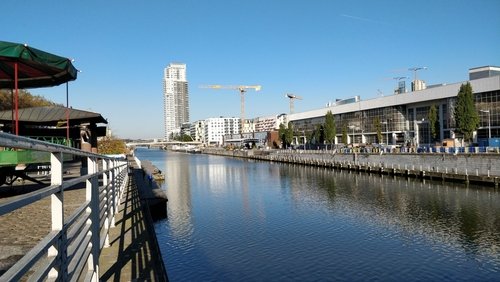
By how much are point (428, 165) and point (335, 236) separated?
37544 mm

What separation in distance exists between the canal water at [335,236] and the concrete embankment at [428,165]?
5.09 metres

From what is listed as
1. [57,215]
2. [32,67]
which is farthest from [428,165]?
[57,215]

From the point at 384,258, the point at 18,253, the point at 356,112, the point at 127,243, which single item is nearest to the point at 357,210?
the point at 384,258

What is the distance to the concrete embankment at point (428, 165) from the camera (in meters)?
45.9

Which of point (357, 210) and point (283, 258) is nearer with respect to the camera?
point (283, 258)

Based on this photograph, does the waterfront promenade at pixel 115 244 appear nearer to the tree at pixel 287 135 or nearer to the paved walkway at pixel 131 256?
the paved walkway at pixel 131 256

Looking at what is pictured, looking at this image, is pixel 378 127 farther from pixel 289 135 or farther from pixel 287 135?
pixel 287 135

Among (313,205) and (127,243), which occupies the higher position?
(127,243)

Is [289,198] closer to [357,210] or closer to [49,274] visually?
[357,210]

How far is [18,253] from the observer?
25.7 feet

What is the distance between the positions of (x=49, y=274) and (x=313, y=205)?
33.3 metres

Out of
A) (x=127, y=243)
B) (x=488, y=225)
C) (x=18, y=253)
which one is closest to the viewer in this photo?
(x=18, y=253)

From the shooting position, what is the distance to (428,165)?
56.2m

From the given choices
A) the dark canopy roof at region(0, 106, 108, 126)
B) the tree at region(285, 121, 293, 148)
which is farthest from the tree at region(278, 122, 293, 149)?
the dark canopy roof at region(0, 106, 108, 126)
